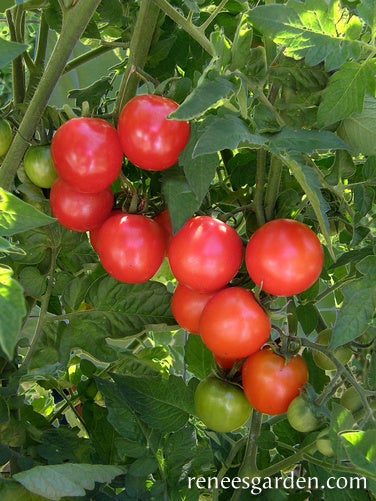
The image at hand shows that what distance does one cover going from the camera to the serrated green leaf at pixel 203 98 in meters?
0.41

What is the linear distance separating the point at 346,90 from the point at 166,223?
217 millimetres

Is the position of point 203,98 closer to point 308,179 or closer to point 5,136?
point 308,179

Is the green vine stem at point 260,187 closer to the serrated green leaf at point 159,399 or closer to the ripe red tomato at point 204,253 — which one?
the ripe red tomato at point 204,253

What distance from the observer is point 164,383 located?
2.23 feet

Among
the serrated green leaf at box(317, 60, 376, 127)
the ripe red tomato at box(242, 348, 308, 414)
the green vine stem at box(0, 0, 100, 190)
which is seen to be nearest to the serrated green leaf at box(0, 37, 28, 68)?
the green vine stem at box(0, 0, 100, 190)

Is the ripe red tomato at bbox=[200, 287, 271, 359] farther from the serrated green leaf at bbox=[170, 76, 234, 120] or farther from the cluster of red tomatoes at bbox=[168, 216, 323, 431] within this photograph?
the serrated green leaf at bbox=[170, 76, 234, 120]

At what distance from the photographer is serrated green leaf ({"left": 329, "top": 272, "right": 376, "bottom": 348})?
1.68ft

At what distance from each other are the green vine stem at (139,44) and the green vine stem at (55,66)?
0.05 m

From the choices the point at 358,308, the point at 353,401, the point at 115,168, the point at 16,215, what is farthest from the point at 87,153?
the point at 353,401

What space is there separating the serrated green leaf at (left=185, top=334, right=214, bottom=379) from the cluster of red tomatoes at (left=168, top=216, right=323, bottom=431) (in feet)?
0.51

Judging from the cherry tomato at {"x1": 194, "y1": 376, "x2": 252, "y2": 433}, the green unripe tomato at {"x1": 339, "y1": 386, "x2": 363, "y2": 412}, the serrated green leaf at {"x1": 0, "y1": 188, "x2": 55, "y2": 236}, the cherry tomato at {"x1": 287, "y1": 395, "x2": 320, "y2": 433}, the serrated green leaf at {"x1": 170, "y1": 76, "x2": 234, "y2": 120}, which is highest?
the serrated green leaf at {"x1": 170, "y1": 76, "x2": 234, "y2": 120}

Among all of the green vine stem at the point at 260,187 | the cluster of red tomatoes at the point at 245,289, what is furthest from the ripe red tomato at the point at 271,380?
the green vine stem at the point at 260,187

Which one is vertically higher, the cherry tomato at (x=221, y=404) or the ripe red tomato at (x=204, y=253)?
the ripe red tomato at (x=204, y=253)

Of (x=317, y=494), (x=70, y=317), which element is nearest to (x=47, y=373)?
(x=70, y=317)
